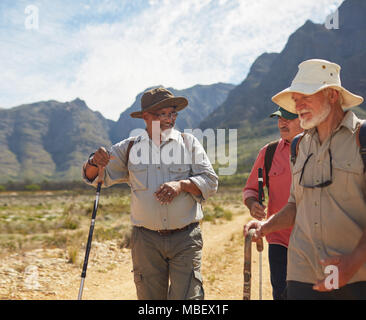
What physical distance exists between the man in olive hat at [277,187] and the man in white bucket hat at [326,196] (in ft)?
3.14

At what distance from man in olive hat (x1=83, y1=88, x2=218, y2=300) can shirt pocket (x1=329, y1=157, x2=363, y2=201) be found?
5.16 ft

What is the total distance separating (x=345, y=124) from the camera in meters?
2.12

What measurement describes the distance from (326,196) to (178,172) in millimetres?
1719

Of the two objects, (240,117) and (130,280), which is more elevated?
(240,117)

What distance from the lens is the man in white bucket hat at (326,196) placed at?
2.00 m

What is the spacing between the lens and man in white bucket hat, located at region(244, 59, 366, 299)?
1997 mm

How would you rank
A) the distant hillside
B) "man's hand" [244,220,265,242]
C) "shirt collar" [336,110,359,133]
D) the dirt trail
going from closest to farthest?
"shirt collar" [336,110,359,133] → "man's hand" [244,220,265,242] → the dirt trail → the distant hillside

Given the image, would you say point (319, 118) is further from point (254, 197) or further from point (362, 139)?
point (254, 197)

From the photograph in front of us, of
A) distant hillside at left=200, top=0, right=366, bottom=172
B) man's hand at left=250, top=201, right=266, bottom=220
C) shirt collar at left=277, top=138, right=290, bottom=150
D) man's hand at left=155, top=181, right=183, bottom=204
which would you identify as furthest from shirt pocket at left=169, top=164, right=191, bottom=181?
distant hillside at left=200, top=0, right=366, bottom=172

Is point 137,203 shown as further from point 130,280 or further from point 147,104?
point 130,280

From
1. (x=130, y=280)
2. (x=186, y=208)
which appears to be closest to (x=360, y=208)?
(x=186, y=208)
